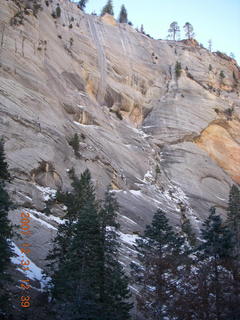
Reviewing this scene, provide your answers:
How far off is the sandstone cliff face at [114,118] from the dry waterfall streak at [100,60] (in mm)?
262

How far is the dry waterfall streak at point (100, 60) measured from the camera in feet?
213

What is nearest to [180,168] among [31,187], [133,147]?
[133,147]

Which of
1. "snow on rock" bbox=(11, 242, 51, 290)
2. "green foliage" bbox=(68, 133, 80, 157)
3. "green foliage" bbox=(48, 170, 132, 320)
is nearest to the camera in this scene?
"green foliage" bbox=(48, 170, 132, 320)

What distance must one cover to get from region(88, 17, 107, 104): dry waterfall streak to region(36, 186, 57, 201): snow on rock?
3378cm

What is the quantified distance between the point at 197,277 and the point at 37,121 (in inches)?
998

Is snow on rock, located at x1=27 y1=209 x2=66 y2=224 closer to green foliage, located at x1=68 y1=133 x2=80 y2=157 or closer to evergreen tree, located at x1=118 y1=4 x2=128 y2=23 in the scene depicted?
green foliage, located at x1=68 y1=133 x2=80 y2=157

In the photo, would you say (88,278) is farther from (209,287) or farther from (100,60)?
(100,60)

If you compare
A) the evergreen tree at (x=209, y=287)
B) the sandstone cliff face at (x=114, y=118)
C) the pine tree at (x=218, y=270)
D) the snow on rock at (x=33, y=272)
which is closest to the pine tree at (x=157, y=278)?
the evergreen tree at (x=209, y=287)

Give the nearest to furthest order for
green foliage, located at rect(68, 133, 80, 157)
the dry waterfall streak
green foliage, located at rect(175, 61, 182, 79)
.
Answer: green foliage, located at rect(68, 133, 80, 157) < the dry waterfall streak < green foliage, located at rect(175, 61, 182, 79)

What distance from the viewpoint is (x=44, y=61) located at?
52.0 meters

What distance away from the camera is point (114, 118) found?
60.2 meters

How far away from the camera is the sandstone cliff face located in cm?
3466

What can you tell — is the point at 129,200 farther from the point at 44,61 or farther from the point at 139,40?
the point at 139,40

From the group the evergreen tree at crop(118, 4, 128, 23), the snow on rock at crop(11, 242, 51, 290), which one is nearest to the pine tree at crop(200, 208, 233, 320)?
the snow on rock at crop(11, 242, 51, 290)
